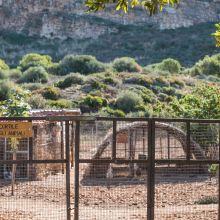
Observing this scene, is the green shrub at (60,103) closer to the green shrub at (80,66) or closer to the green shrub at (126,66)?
the green shrub at (80,66)

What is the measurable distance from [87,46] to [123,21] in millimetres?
10031

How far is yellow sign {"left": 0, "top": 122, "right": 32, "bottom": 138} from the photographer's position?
8.15 m

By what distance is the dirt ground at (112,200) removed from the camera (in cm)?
959

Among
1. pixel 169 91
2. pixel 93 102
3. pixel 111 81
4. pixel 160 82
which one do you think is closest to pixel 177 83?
pixel 160 82

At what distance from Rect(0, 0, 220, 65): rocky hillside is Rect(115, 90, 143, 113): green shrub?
31.8m

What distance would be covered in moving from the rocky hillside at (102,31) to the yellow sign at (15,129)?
6354 cm

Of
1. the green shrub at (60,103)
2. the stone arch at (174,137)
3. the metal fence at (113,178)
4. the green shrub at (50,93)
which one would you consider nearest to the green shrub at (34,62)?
the green shrub at (50,93)

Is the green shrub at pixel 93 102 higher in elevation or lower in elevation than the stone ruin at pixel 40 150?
higher

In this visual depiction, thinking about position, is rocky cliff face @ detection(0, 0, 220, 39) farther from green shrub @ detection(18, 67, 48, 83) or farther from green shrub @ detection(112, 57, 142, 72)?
green shrub @ detection(18, 67, 48, 83)

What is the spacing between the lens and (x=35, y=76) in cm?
4969

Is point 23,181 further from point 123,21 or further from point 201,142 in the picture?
point 123,21

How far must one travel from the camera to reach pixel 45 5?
285ft

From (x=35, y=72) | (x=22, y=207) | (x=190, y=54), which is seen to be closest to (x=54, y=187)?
(x=22, y=207)

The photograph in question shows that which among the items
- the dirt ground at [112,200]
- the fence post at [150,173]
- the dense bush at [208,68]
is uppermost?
the dense bush at [208,68]
